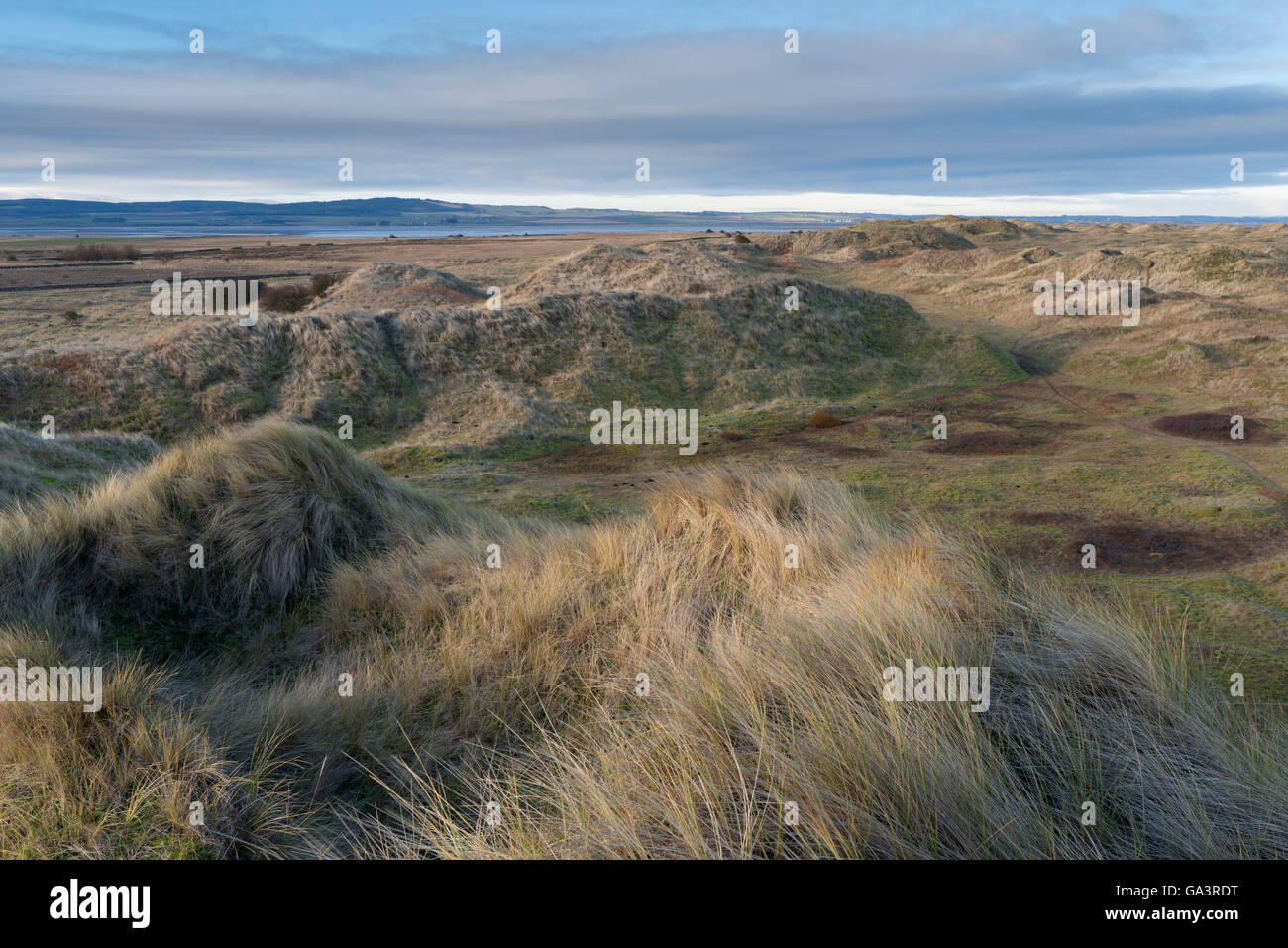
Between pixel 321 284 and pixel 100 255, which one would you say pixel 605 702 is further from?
pixel 100 255

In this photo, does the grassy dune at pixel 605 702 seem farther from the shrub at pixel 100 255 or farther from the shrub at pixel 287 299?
the shrub at pixel 100 255

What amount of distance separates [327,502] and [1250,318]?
3258 cm

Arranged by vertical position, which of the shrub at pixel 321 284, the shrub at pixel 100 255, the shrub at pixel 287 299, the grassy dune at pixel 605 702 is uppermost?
the shrub at pixel 100 255

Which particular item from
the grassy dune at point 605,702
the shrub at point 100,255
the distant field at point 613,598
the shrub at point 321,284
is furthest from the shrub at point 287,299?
the shrub at point 100,255

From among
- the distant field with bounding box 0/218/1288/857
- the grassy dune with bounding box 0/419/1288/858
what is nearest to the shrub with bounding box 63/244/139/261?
the distant field with bounding box 0/218/1288/857

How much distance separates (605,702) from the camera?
15.5 ft

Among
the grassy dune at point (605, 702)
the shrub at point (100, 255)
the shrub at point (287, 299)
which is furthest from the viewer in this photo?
the shrub at point (100, 255)

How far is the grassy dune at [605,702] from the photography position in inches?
125

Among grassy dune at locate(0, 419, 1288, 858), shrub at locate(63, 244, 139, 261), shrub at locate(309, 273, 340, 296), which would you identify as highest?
shrub at locate(63, 244, 139, 261)

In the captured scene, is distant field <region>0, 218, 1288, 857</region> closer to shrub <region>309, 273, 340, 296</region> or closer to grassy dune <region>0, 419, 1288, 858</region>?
grassy dune <region>0, 419, 1288, 858</region>

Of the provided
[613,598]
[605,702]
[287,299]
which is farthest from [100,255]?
[605,702]

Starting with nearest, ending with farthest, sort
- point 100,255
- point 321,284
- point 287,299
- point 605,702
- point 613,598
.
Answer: point 605,702 → point 613,598 → point 287,299 → point 321,284 → point 100,255

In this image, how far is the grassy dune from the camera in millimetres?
3176
